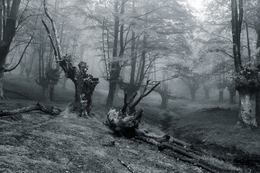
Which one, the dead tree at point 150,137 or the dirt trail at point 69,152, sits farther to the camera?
the dead tree at point 150,137

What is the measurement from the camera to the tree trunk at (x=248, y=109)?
441 inches

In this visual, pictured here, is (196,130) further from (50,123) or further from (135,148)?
(50,123)

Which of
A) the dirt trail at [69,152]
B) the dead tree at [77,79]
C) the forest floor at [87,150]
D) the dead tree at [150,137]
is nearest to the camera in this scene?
the dirt trail at [69,152]

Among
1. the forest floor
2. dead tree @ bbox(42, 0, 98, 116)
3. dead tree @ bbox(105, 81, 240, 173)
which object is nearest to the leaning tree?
the forest floor

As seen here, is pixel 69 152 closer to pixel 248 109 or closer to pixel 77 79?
pixel 77 79

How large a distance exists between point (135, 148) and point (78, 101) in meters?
4.20

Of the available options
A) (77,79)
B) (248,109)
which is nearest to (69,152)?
(77,79)

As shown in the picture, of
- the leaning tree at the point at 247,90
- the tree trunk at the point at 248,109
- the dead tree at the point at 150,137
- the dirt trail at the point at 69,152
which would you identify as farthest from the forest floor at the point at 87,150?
the leaning tree at the point at 247,90

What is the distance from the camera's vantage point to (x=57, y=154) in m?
4.95

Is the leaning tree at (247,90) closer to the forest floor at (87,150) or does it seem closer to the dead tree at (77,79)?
the forest floor at (87,150)

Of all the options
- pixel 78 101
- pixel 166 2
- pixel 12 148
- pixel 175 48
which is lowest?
pixel 12 148

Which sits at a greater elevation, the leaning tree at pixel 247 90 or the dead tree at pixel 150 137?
the leaning tree at pixel 247 90

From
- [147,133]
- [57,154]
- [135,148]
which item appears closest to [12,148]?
[57,154]

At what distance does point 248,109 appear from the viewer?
11227mm
